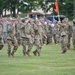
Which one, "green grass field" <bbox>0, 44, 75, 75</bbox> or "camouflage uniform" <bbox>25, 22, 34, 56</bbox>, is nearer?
"green grass field" <bbox>0, 44, 75, 75</bbox>

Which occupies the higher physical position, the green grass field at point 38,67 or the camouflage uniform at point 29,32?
the camouflage uniform at point 29,32

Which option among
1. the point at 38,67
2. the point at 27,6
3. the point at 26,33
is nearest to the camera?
the point at 38,67

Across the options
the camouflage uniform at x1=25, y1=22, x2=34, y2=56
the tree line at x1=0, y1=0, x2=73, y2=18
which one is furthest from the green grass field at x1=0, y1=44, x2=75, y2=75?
the tree line at x1=0, y1=0, x2=73, y2=18

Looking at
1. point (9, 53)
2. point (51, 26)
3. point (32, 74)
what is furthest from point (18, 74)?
point (51, 26)

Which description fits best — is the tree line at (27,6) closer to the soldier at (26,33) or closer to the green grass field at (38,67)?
the soldier at (26,33)

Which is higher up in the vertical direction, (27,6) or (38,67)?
(27,6)

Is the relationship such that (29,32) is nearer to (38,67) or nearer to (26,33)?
(26,33)

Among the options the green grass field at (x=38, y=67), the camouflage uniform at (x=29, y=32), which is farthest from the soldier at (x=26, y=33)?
the green grass field at (x=38, y=67)

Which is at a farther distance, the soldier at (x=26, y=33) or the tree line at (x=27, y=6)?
the tree line at (x=27, y=6)

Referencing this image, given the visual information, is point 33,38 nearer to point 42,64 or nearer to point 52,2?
point 42,64

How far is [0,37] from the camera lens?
93.3ft

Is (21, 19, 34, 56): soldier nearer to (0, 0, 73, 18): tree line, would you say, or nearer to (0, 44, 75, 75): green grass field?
(0, 44, 75, 75): green grass field

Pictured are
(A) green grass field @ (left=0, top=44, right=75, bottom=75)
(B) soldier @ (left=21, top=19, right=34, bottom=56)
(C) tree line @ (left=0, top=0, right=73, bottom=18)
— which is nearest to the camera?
(A) green grass field @ (left=0, top=44, right=75, bottom=75)

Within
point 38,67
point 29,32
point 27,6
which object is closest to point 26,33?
point 29,32
